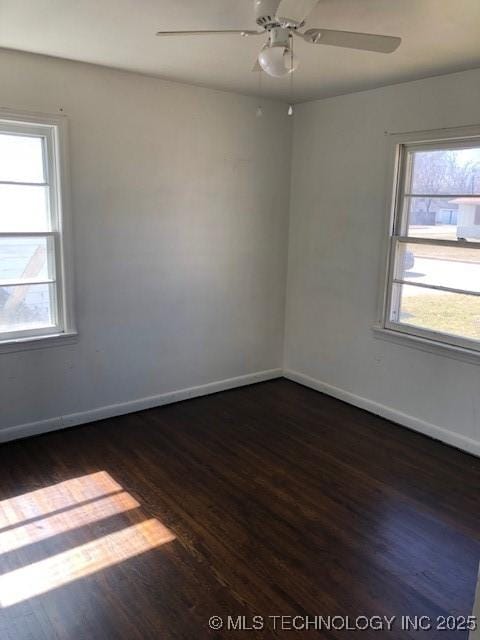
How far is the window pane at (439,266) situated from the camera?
357cm

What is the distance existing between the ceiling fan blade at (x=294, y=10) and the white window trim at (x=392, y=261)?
72.7 inches

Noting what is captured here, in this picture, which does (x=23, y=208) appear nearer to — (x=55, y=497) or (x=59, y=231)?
(x=59, y=231)

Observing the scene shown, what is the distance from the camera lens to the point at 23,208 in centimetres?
351

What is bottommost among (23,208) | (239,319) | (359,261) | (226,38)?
(239,319)

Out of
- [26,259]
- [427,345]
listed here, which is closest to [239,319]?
[427,345]

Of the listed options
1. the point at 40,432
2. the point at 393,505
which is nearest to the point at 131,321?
the point at 40,432

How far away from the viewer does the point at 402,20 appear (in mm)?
2518

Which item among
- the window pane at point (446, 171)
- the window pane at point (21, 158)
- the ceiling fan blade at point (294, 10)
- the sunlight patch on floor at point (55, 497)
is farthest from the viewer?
the window pane at point (446, 171)

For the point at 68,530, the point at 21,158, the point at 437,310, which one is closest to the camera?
the point at 68,530

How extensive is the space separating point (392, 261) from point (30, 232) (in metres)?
2.67

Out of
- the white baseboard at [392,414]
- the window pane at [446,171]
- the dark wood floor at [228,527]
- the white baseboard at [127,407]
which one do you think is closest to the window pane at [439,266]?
the window pane at [446,171]

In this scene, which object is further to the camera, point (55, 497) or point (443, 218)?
point (443, 218)

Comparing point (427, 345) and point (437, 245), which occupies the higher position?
point (437, 245)

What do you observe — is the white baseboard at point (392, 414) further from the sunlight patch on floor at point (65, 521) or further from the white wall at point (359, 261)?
the sunlight patch on floor at point (65, 521)
